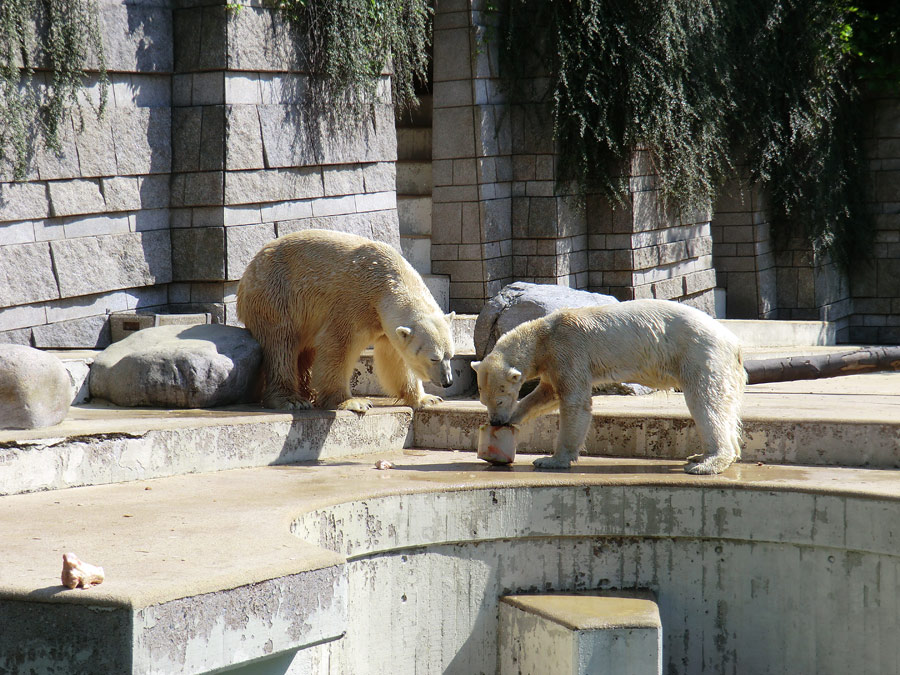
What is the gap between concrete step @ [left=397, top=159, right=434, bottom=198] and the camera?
9.48 m

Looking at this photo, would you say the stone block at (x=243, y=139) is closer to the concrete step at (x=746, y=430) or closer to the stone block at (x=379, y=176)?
the stone block at (x=379, y=176)

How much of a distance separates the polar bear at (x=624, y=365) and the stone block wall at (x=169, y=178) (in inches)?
101

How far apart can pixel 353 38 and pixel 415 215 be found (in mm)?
2262

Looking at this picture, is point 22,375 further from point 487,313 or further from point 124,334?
point 487,313

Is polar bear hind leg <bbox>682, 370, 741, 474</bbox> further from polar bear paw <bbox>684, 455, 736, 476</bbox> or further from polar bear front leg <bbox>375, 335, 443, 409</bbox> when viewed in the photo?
polar bear front leg <bbox>375, 335, 443, 409</bbox>

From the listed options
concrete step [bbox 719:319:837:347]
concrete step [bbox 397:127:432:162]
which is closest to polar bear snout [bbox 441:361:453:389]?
concrete step [bbox 397:127:432:162]

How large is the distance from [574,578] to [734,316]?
7338 millimetres

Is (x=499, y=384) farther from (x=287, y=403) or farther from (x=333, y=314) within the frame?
(x=287, y=403)

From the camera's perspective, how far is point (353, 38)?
7.27 metres

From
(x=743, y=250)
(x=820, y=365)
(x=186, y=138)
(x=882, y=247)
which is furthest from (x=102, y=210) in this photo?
(x=882, y=247)

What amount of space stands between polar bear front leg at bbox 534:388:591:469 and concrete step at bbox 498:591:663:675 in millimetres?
623

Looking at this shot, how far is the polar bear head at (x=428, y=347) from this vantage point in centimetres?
513

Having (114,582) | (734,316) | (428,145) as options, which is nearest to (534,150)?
(428,145)

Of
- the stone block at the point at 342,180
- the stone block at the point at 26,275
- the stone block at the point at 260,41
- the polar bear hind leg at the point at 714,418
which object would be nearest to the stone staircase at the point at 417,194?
the stone block at the point at 342,180
